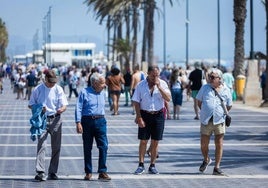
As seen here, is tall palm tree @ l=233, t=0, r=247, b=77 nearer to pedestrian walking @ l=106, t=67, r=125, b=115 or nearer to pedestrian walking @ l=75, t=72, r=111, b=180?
pedestrian walking @ l=106, t=67, r=125, b=115

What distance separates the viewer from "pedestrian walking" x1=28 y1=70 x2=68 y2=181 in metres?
13.6

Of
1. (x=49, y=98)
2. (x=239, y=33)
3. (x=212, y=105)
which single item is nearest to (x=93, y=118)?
(x=49, y=98)

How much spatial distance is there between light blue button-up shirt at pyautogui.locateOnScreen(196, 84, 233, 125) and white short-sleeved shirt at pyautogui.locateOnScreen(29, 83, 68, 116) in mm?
2236

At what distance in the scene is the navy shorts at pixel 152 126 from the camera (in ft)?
46.6

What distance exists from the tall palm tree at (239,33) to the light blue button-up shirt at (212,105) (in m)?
25.0

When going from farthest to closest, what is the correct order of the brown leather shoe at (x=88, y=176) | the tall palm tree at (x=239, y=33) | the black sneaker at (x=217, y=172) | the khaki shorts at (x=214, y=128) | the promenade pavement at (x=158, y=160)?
the tall palm tree at (x=239, y=33) → the khaki shorts at (x=214, y=128) → the black sneaker at (x=217, y=172) → the brown leather shoe at (x=88, y=176) → the promenade pavement at (x=158, y=160)

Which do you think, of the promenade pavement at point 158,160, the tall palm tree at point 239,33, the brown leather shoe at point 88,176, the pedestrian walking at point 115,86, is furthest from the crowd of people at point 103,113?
the tall palm tree at point 239,33

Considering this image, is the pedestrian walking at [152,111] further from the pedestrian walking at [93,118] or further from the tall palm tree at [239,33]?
the tall palm tree at [239,33]

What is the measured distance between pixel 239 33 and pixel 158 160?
24592 mm

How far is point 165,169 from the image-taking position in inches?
584

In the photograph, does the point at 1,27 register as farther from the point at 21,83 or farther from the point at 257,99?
the point at 257,99

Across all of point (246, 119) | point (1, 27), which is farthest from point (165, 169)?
point (1, 27)

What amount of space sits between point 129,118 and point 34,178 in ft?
48.8

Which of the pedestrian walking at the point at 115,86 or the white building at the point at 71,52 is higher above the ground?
the white building at the point at 71,52
